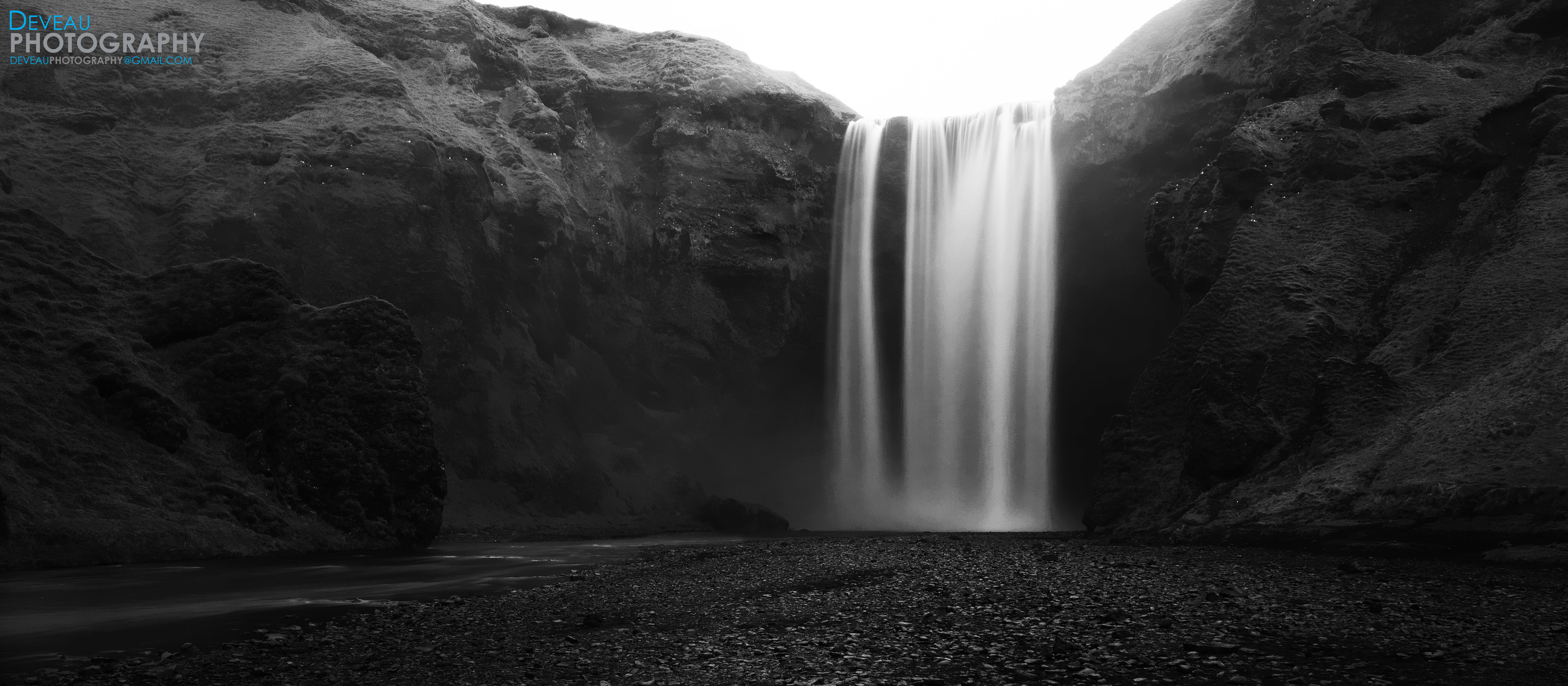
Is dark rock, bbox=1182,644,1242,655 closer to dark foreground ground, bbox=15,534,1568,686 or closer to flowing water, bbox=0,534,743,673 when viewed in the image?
dark foreground ground, bbox=15,534,1568,686

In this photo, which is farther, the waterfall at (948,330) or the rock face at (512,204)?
the waterfall at (948,330)

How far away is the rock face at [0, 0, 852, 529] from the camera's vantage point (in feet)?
103

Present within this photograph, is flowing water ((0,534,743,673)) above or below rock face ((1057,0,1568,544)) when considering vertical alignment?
below

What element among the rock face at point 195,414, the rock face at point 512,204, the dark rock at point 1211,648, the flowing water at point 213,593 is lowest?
the flowing water at point 213,593

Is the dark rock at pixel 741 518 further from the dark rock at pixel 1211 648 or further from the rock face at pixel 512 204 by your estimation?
the dark rock at pixel 1211 648

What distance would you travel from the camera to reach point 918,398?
133ft

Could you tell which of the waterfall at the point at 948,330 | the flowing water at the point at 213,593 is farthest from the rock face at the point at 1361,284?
the flowing water at the point at 213,593

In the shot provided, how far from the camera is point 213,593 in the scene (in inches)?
540

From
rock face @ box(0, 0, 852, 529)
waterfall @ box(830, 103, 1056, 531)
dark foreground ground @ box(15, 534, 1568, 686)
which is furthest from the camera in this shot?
waterfall @ box(830, 103, 1056, 531)

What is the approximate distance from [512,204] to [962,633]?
3166cm

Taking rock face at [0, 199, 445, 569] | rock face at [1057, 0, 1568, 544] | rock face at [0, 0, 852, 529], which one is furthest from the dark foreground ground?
rock face at [0, 0, 852, 529]

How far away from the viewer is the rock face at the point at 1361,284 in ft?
56.9

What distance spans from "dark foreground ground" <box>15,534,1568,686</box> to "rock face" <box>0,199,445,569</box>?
968 cm

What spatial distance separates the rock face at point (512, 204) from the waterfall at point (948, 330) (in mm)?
1940
